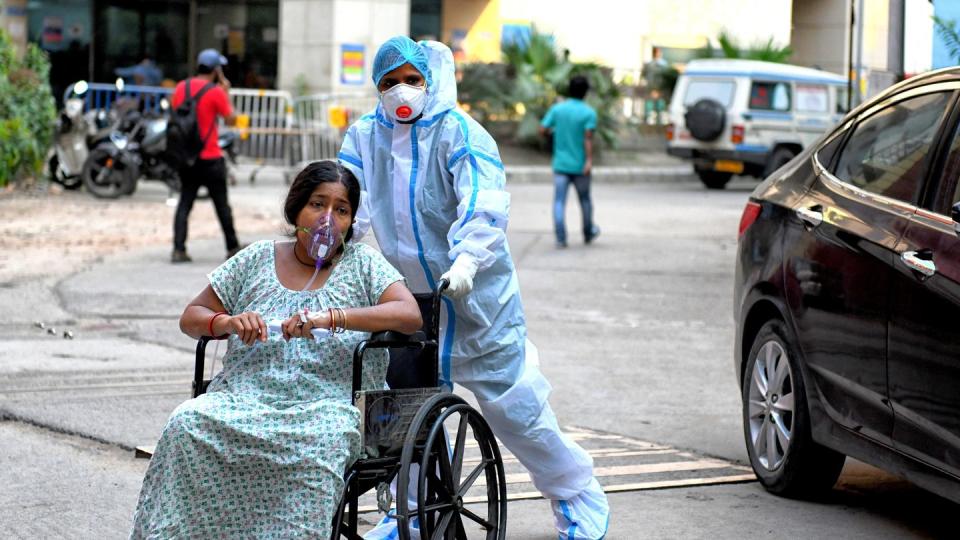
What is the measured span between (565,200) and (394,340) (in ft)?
38.4

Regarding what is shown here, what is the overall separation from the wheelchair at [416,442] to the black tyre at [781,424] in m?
1.60

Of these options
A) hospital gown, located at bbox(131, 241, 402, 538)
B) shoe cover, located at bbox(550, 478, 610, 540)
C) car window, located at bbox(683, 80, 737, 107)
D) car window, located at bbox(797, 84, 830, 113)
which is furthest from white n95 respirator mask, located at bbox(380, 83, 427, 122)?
car window, located at bbox(797, 84, 830, 113)

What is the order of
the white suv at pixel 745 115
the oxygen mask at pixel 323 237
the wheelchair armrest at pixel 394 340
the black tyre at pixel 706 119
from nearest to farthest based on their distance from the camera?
the wheelchair armrest at pixel 394 340, the oxygen mask at pixel 323 237, the black tyre at pixel 706 119, the white suv at pixel 745 115

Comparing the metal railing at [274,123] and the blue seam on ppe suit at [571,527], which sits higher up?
the metal railing at [274,123]

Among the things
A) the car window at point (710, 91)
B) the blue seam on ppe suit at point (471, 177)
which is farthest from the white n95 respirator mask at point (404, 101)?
the car window at point (710, 91)

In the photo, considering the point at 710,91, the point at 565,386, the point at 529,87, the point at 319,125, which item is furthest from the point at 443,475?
the point at 529,87

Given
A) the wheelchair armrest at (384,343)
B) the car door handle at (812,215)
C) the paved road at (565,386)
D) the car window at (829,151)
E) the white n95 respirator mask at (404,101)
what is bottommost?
the paved road at (565,386)

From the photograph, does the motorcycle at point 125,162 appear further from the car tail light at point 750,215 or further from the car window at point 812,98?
the car tail light at point 750,215

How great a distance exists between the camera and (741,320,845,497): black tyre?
5.96 m

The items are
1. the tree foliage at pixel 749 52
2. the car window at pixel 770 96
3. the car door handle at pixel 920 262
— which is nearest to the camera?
the car door handle at pixel 920 262

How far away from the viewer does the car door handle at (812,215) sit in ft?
19.6

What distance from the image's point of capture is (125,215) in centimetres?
1741

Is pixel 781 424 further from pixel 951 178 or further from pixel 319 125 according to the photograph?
pixel 319 125

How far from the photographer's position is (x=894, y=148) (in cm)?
583
